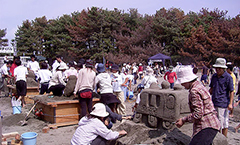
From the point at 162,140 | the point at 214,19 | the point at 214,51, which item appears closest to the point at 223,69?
the point at 162,140

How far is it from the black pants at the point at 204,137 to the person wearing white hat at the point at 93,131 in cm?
138

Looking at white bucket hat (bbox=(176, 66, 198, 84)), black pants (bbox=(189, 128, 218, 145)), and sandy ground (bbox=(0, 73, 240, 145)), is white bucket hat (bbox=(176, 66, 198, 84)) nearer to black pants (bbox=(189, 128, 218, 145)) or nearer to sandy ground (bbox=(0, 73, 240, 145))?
black pants (bbox=(189, 128, 218, 145))

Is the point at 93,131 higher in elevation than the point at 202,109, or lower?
lower

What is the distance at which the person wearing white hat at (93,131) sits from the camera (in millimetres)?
3471

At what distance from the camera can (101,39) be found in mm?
34344

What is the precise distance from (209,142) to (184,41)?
28.1 m

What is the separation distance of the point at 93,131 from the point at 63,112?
301cm

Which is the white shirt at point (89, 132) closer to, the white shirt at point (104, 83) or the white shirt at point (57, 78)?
the white shirt at point (104, 83)

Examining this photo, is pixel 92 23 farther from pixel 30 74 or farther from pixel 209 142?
pixel 209 142

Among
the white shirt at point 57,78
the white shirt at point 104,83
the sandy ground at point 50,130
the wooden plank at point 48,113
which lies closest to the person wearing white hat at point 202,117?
the sandy ground at point 50,130

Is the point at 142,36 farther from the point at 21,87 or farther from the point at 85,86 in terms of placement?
the point at 85,86

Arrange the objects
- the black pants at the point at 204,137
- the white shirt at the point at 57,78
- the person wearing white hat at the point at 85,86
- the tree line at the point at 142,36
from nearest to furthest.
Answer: the black pants at the point at 204,137 → the person wearing white hat at the point at 85,86 → the white shirt at the point at 57,78 → the tree line at the point at 142,36

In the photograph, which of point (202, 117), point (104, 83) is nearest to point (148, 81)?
point (104, 83)

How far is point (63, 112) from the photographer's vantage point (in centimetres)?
625
